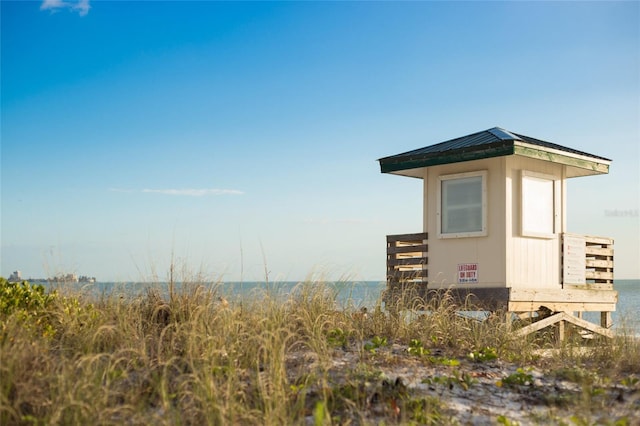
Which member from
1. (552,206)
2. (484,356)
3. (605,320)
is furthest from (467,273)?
(484,356)

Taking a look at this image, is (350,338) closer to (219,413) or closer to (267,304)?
(267,304)

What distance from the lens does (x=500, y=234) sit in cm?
1258

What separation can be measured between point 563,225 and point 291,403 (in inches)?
343

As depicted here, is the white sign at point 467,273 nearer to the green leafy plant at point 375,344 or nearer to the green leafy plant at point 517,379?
the green leafy plant at point 375,344

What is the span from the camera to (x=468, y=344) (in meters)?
9.53

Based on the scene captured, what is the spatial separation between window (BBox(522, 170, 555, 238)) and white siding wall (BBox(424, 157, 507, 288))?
0.50m

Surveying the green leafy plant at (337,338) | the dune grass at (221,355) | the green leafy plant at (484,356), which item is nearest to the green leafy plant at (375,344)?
the dune grass at (221,355)

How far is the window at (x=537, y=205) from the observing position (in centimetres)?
1288

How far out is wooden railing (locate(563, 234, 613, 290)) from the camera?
45.8 feet

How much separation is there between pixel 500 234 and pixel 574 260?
82.1 inches

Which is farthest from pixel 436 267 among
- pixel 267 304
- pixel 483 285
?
pixel 267 304

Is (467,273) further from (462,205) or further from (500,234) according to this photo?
(462,205)

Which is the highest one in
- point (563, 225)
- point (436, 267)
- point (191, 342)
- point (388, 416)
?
point (563, 225)

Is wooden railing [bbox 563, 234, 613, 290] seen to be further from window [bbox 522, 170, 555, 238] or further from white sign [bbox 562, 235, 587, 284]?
window [bbox 522, 170, 555, 238]
